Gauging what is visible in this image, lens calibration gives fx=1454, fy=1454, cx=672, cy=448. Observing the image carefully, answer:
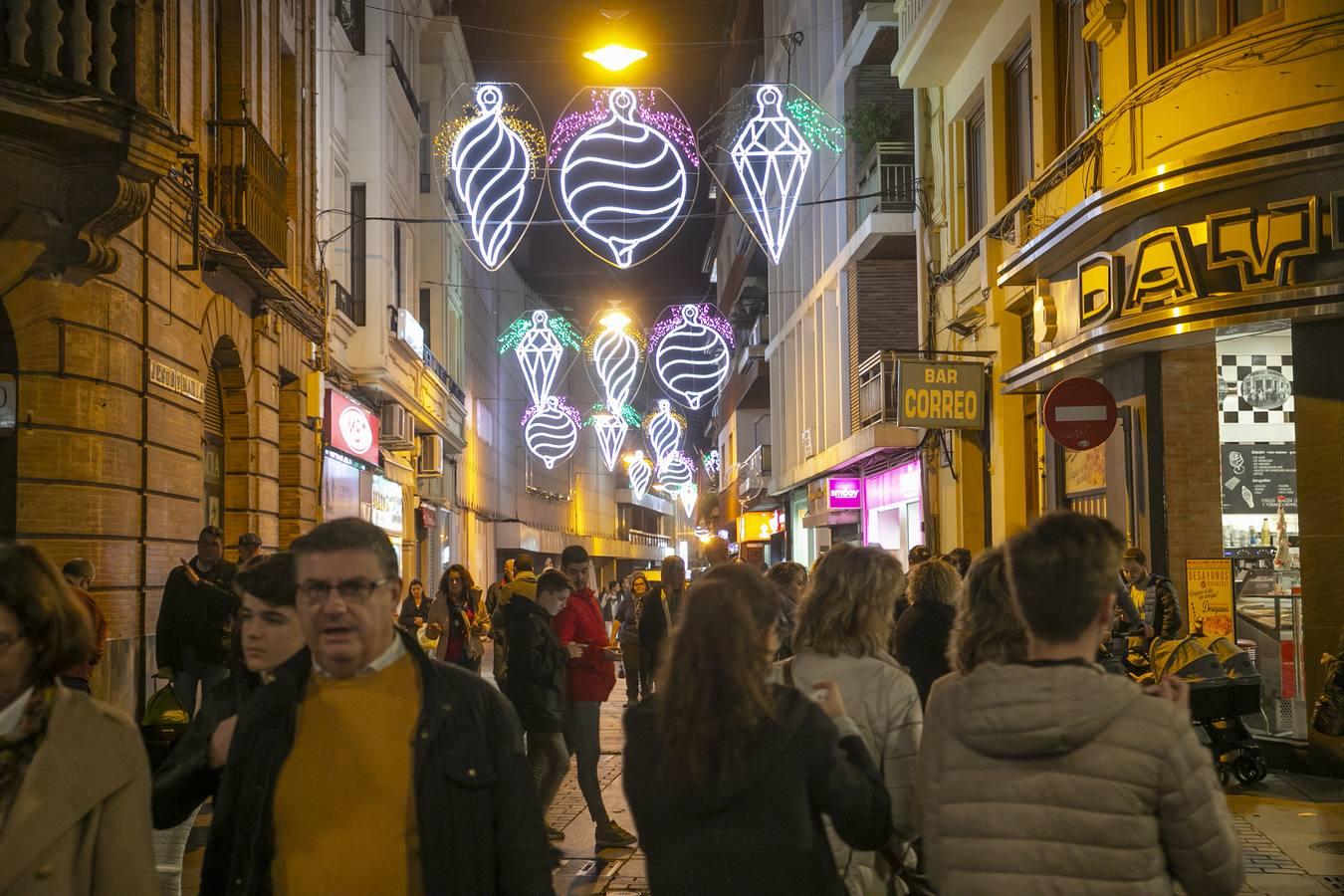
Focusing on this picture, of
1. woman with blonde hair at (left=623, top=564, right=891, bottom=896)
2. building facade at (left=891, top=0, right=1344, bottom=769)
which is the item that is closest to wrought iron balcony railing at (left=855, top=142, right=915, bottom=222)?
building facade at (left=891, top=0, right=1344, bottom=769)

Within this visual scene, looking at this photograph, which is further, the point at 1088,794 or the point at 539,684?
the point at 539,684

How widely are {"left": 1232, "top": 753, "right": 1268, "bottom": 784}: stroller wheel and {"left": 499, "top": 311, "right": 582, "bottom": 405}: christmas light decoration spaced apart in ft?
67.6

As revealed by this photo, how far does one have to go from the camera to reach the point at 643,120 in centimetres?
1545

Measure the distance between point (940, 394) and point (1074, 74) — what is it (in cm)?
457

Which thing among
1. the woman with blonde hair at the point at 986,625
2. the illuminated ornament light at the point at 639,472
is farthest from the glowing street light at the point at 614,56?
the illuminated ornament light at the point at 639,472

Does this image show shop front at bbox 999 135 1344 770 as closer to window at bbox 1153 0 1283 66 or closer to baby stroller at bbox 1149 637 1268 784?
baby stroller at bbox 1149 637 1268 784

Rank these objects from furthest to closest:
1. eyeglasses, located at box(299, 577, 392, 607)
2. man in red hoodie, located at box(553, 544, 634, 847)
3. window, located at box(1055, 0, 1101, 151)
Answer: window, located at box(1055, 0, 1101, 151)
man in red hoodie, located at box(553, 544, 634, 847)
eyeglasses, located at box(299, 577, 392, 607)

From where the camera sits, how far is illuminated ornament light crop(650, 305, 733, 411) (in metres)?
34.6

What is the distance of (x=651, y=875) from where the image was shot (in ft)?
11.9

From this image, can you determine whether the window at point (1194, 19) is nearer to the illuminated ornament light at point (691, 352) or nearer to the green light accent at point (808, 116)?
the green light accent at point (808, 116)

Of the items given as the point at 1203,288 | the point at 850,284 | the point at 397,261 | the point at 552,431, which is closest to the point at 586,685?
the point at 1203,288

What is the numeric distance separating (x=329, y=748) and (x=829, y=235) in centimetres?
2950

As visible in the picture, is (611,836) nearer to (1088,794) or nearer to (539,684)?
(539,684)

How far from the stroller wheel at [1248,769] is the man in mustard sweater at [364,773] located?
367 inches
